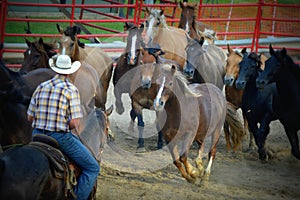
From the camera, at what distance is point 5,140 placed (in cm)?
604

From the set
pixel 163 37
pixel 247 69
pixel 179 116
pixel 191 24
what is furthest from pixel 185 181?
pixel 191 24

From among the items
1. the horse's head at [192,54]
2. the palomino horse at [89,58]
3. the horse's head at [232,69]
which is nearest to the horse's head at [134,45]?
the palomino horse at [89,58]

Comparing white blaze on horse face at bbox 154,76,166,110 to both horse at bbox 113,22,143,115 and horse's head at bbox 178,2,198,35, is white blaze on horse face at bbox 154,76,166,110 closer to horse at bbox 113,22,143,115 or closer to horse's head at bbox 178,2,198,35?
horse at bbox 113,22,143,115

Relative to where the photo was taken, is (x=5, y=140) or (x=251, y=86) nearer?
(x=5, y=140)

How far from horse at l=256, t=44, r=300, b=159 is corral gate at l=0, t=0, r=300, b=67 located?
14.1 ft

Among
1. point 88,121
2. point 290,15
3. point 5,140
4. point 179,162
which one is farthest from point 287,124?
point 290,15

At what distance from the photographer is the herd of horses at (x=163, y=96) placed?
4.82 metres

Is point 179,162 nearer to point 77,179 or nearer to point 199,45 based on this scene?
point 77,179

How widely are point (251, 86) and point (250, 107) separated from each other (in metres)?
0.35

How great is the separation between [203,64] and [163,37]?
3.29ft

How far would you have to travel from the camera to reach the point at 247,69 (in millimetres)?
9055

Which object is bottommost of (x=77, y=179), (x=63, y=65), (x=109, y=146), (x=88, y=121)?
(x=109, y=146)

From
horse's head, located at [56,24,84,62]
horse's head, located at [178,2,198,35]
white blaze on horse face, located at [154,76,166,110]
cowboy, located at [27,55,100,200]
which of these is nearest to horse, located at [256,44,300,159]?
white blaze on horse face, located at [154,76,166,110]

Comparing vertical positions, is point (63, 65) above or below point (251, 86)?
above
